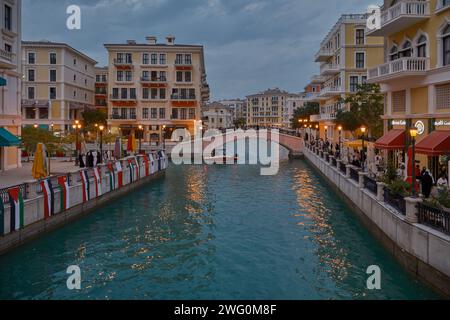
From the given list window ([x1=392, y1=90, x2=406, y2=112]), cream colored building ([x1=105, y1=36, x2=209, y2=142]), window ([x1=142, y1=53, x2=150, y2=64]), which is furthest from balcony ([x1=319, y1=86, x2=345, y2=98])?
window ([x1=142, y1=53, x2=150, y2=64])

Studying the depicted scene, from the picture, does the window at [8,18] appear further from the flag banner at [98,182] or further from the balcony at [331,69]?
the balcony at [331,69]

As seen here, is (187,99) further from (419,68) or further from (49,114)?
(419,68)

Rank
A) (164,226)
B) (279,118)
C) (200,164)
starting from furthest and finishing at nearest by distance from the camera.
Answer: (279,118)
(200,164)
(164,226)

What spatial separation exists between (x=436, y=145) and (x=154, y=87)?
176ft

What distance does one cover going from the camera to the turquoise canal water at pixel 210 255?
41.2ft

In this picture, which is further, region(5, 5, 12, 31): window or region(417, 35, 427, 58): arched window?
region(5, 5, 12, 31): window

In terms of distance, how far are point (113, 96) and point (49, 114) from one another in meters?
9.86

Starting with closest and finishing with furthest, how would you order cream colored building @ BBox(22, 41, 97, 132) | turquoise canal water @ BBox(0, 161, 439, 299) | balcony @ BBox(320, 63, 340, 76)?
turquoise canal water @ BBox(0, 161, 439, 299), balcony @ BBox(320, 63, 340, 76), cream colored building @ BBox(22, 41, 97, 132)

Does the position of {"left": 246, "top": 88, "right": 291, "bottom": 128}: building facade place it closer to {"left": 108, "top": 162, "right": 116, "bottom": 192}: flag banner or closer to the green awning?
{"left": 108, "top": 162, "right": 116, "bottom": 192}: flag banner

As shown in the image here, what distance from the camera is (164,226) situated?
2055 centimetres

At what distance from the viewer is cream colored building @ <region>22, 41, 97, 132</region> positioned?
64.6 meters

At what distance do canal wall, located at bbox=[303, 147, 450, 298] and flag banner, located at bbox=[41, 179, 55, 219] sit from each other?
44.3ft
